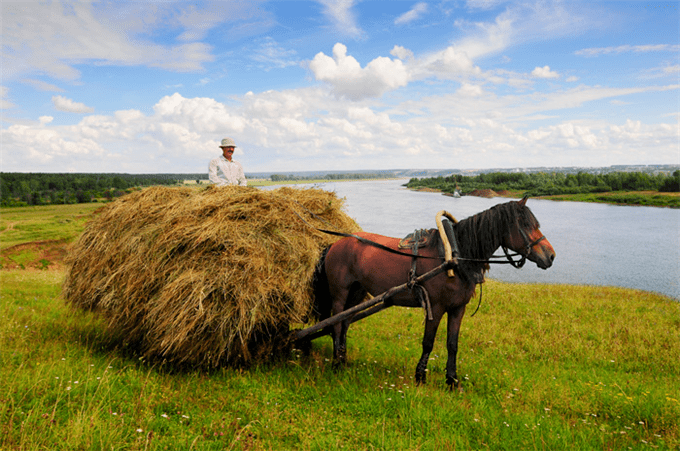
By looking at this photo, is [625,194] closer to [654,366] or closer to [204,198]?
[654,366]

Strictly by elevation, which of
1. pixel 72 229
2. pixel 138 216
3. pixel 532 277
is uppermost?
pixel 138 216

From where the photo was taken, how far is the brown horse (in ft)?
13.5

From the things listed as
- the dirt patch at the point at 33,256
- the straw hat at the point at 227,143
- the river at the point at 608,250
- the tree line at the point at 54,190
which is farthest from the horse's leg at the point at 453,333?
the tree line at the point at 54,190

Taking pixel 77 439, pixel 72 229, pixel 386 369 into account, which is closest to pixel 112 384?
pixel 77 439

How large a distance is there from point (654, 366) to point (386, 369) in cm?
447

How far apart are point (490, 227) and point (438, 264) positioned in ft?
2.50

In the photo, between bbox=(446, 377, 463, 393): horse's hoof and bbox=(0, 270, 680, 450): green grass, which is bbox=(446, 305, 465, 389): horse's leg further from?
bbox=(0, 270, 680, 450): green grass

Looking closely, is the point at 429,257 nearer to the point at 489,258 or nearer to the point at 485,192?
the point at 489,258

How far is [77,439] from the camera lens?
3107 millimetres

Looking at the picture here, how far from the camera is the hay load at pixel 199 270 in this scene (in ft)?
14.0

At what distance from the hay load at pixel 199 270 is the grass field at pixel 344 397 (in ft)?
1.82

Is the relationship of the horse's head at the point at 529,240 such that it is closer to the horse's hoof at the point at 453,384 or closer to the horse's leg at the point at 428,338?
the horse's leg at the point at 428,338

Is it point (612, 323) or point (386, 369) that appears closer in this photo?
point (386, 369)

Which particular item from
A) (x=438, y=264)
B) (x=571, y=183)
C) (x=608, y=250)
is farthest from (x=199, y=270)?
(x=571, y=183)
